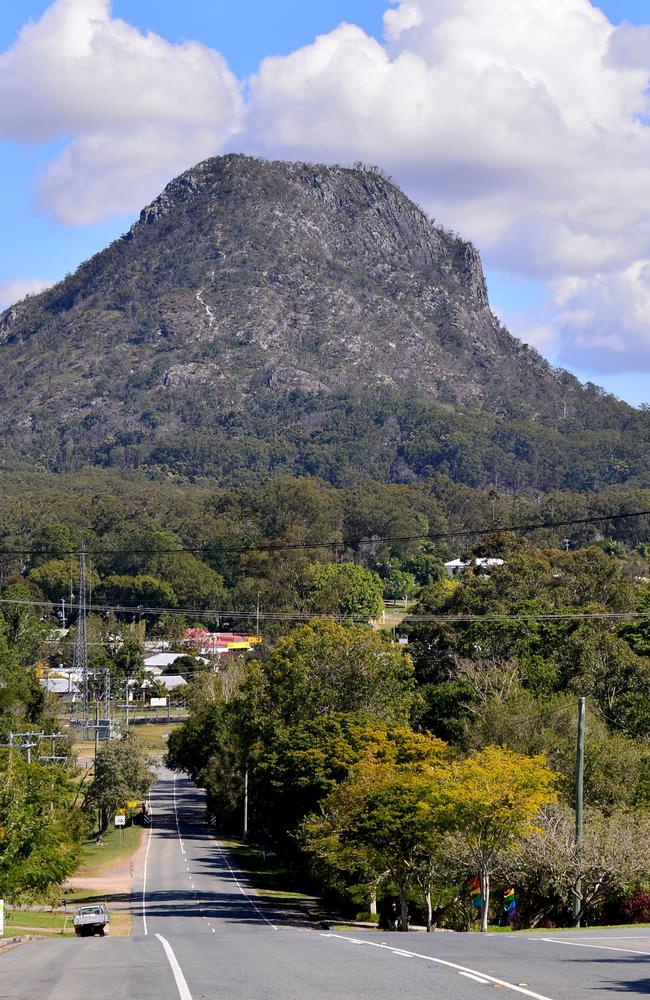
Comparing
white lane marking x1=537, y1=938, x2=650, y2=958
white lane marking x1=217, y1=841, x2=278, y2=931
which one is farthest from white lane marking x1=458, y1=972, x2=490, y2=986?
white lane marking x1=217, y1=841, x2=278, y2=931

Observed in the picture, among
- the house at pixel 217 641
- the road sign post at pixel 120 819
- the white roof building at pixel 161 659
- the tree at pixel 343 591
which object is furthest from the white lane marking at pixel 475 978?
the white roof building at pixel 161 659

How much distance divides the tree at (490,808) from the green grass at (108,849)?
29.6 meters

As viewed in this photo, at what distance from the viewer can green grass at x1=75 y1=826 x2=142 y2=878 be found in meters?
64.6

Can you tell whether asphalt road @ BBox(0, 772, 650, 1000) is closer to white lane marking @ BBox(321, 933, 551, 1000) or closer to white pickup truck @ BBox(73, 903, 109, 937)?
white lane marking @ BBox(321, 933, 551, 1000)

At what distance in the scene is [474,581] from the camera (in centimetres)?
10181

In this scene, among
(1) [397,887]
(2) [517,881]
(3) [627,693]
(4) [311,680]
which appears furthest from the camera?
(3) [627,693]

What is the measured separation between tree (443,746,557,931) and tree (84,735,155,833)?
4087cm

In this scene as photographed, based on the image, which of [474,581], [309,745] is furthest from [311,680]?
[474,581]

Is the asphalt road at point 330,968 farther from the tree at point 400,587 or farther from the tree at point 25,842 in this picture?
the tree at point 400,587

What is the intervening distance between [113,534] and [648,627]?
10666 cm

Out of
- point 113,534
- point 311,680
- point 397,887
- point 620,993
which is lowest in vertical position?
point 397,887

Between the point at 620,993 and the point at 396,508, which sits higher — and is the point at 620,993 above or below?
below

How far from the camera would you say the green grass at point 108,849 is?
64562 millimetres

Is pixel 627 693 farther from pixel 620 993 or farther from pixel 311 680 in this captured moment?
pixel 620 993
